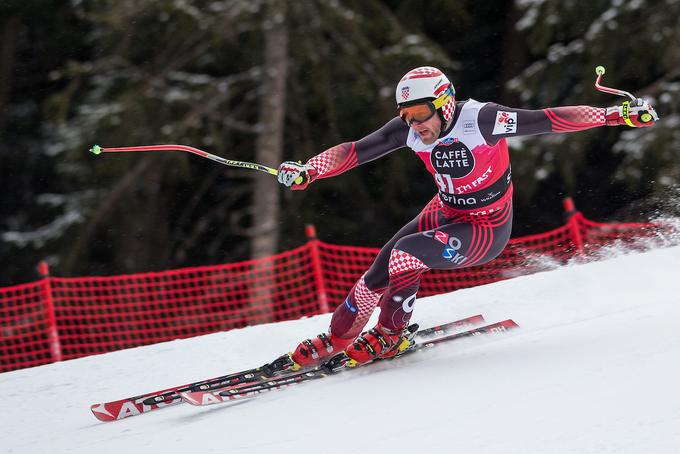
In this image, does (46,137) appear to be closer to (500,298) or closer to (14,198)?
(14,198)

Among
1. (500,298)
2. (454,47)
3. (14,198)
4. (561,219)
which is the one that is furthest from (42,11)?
(500,298)

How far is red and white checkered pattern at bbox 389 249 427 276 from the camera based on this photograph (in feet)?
13.6

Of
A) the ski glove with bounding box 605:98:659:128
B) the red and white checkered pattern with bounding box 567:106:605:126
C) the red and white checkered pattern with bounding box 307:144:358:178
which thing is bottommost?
the ski glove with bounding box 605:98:659:128

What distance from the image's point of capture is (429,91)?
4023 millimetres

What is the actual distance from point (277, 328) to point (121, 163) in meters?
5.01

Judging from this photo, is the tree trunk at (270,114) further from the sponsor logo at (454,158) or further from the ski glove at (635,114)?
the ski glove at (635,114)

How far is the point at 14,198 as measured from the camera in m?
12.8

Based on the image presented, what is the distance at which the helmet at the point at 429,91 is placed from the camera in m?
4.03

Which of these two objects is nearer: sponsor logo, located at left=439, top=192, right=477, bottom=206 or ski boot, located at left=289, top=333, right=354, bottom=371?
sponsor logo, located at left=439, top=192, right=477, bottom=206

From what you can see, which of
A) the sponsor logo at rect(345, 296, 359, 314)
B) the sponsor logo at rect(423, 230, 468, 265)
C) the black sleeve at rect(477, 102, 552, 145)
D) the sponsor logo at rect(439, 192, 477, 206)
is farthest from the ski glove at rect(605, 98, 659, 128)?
the sponsor logo at rect(345, 296, 359, 314)

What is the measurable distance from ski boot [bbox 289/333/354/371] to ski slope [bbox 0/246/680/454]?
27 centimetres

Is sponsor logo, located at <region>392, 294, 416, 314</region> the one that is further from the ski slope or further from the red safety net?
the red safety net

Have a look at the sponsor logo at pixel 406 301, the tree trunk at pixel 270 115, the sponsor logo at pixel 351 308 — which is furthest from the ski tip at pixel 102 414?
the tree trunk at pixel 270 115

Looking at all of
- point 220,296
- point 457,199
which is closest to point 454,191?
point 457,199
